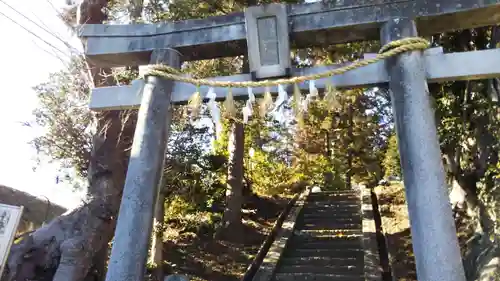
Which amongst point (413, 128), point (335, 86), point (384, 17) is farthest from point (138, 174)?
point (384, 17)

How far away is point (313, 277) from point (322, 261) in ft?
2.46

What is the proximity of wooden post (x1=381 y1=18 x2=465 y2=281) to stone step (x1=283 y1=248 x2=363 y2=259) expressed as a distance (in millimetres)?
5125

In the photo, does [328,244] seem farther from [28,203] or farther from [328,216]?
[28,203]

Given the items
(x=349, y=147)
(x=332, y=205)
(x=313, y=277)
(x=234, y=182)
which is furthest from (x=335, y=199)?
(x=313, y=277)

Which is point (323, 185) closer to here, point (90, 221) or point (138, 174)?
point (90, 221)

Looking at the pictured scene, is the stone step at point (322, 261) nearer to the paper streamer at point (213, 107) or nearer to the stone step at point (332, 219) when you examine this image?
the stone step at point (332, 219)

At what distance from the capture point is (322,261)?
787 centimetres

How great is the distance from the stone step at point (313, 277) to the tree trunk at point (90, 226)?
10.4 feet

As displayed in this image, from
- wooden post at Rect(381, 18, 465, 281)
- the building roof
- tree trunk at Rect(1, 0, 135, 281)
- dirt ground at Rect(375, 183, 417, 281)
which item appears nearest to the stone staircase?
dirt ground at Rect(375, 183, 417, 281)

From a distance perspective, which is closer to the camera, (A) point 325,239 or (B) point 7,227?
(B) point 7,227

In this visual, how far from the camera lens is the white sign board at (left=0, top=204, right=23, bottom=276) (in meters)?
4.22

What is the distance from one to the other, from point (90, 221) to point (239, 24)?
365cm

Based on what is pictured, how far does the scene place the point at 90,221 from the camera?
5.72 metres

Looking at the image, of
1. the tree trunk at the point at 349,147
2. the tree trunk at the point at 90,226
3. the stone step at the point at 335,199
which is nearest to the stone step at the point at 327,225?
the stone step at the point at 335,199
